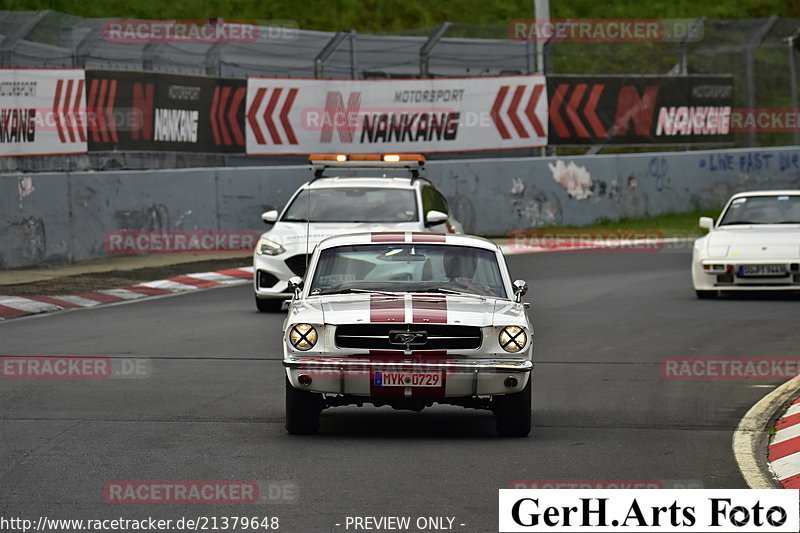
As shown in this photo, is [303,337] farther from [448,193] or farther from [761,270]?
[448,193]

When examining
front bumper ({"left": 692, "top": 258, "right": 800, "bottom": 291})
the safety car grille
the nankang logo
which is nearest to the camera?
the safety car grille

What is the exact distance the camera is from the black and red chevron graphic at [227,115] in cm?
2842

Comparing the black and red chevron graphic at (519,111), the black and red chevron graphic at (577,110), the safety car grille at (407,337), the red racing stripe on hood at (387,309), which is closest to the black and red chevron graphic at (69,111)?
the black and red chevron graphic at (519,111)

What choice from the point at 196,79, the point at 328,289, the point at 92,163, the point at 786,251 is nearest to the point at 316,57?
the point at 196,79

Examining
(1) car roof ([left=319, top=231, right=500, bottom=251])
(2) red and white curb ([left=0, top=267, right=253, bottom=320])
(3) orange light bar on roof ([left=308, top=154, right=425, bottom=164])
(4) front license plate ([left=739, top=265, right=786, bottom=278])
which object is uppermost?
(3) orange light bar on roof ([left=308, top=154, right=425, bottom=164])

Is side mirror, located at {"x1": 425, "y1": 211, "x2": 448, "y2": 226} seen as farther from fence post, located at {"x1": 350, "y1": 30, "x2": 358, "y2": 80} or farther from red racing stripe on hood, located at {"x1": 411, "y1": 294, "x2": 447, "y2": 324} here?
fence post, located at {"x1": 350, "y1": 30, "x2": 358, "y2": 80}

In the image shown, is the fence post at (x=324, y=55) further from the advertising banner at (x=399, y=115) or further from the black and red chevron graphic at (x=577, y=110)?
the black and red chevron graphic at (x=577, y=110)

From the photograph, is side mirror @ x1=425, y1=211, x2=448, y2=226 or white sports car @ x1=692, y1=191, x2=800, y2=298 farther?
white sports car @ x1=692, y1=191, x2=800, y2=298

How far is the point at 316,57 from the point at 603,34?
67.5 feet

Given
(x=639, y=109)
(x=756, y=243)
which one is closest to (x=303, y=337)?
(x=756, y=243)

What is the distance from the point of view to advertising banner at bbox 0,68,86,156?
2364 cm

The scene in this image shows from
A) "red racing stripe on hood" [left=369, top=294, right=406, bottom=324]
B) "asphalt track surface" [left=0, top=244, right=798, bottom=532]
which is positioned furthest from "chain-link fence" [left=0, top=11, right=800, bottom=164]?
"red racing stripe on hood" [left=369, top=294, right=406, bottom=324]

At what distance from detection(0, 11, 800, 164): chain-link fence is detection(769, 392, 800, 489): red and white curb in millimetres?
16657

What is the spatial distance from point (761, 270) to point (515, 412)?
9465 millimetres
